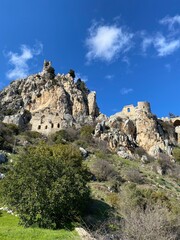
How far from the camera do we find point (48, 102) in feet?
200

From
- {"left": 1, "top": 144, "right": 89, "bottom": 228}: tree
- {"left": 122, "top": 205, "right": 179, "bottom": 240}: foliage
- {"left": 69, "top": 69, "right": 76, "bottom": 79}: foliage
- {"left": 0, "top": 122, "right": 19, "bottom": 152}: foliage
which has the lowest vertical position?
{"left": 122, "top": 205, "right": 179, "bottom": 240}: foliage

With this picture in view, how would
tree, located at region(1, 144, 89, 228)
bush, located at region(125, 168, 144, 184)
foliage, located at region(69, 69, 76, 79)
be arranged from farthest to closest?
foliage, located at region(69, 69, 76, 79) → bush, located at region(125, 168, 144, 184) → tree, located at region(1, 144, 89, 228)

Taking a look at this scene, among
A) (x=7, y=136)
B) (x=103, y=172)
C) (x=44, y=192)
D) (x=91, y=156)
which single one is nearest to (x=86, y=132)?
(x=91, y=156)

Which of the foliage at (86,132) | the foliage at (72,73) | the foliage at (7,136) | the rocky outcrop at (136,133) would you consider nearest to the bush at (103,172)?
the foliage at (7,136)

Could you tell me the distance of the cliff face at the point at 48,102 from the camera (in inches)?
2152

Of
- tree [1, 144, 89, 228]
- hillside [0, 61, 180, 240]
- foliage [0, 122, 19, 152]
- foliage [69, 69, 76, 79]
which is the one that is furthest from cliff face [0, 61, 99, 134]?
tree [1, 144, 89, 228]

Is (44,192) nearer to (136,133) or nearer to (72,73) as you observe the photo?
(136,133)

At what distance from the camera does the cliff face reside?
54.7m

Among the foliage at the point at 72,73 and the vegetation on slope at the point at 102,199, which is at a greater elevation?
the foliage at the point at 72,73

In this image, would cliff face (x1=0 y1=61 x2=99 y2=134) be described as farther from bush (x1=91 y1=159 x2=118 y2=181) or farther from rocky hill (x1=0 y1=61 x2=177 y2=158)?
bush (x1=91 y1=159 x2=118 y2=181)

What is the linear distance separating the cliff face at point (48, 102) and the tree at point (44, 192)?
34.5 meters

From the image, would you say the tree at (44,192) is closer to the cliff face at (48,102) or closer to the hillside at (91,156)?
the hillside at (91,156)

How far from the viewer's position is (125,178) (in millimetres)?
31375

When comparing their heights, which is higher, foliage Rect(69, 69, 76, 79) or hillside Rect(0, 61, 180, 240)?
foliage Rect(69, 69, 76, 79)
